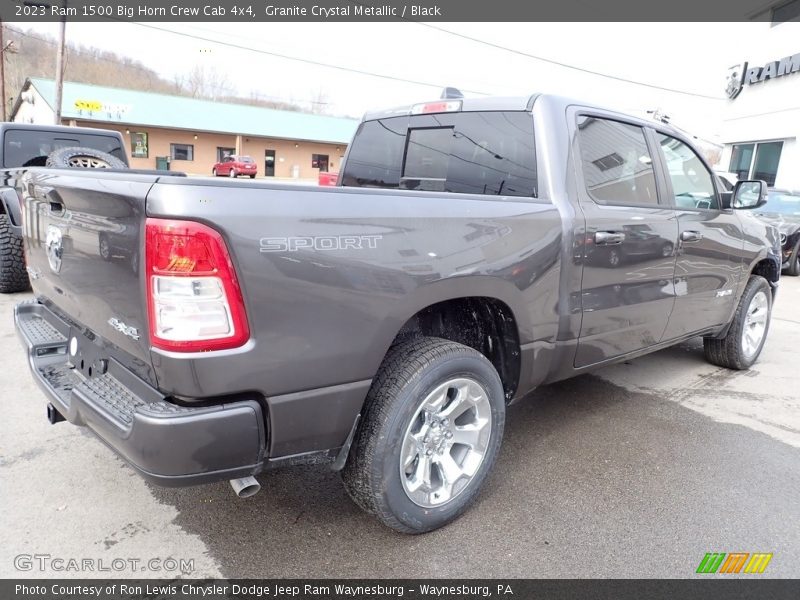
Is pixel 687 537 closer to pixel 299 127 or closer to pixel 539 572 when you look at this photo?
pixel 539 572

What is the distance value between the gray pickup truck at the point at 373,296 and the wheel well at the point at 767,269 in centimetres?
163

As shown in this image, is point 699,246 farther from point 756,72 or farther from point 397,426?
point 756,72

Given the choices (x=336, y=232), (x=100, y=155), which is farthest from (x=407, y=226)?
(x=100, y=155)

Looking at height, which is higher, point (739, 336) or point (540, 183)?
point (540, 183)

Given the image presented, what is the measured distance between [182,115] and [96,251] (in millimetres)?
37139

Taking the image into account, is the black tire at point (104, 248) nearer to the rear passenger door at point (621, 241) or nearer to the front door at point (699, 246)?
the rear passenger door at point (621, 241)

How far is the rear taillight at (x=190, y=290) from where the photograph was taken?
1719mm

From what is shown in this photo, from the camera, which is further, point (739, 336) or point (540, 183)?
point (739, 336)

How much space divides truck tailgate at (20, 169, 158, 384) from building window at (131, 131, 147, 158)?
35067 mm

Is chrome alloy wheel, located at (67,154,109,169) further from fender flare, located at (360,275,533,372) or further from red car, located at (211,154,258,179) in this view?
red car, located at (211,154,258,179)

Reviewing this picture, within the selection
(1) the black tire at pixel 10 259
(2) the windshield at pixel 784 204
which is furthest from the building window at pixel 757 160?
(1) the black tire at pixel 10 259

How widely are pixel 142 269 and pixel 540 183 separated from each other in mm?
1955
